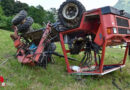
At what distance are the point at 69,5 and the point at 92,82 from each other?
249 centimetres

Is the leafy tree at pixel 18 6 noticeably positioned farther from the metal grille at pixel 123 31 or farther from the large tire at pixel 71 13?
the metal grille at pixel 123 31

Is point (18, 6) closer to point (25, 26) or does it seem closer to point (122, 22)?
point (25, 26)

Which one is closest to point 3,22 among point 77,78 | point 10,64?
point 10,64

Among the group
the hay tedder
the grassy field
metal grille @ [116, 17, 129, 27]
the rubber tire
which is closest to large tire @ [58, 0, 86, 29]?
the hay tedder

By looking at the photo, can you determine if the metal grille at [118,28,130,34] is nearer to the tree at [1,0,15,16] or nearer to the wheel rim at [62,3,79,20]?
the wheel rim at [62,3,79,20]

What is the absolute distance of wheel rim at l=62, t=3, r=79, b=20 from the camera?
483 cm

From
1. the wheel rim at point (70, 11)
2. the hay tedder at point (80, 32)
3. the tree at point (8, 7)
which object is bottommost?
the hay tedder at point (80, 32)

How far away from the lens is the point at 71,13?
16.2 ft

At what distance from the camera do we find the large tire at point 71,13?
4745 millimetres

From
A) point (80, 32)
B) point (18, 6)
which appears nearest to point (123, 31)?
point (80, 32)

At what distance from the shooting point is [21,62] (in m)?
5.73

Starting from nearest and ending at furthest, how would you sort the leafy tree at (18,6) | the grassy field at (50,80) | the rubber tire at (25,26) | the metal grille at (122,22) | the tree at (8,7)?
1. the grassy field at (50,80)
2. the metal grille at (122,22)
3. the rubber tire at (25,26)
4. the tree at (8,7)
5. the leafy tree at (18,6)

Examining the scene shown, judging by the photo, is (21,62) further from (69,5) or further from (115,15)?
(115,15)

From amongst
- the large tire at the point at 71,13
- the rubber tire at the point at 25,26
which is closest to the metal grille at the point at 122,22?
the large tire at the point at 71,13
